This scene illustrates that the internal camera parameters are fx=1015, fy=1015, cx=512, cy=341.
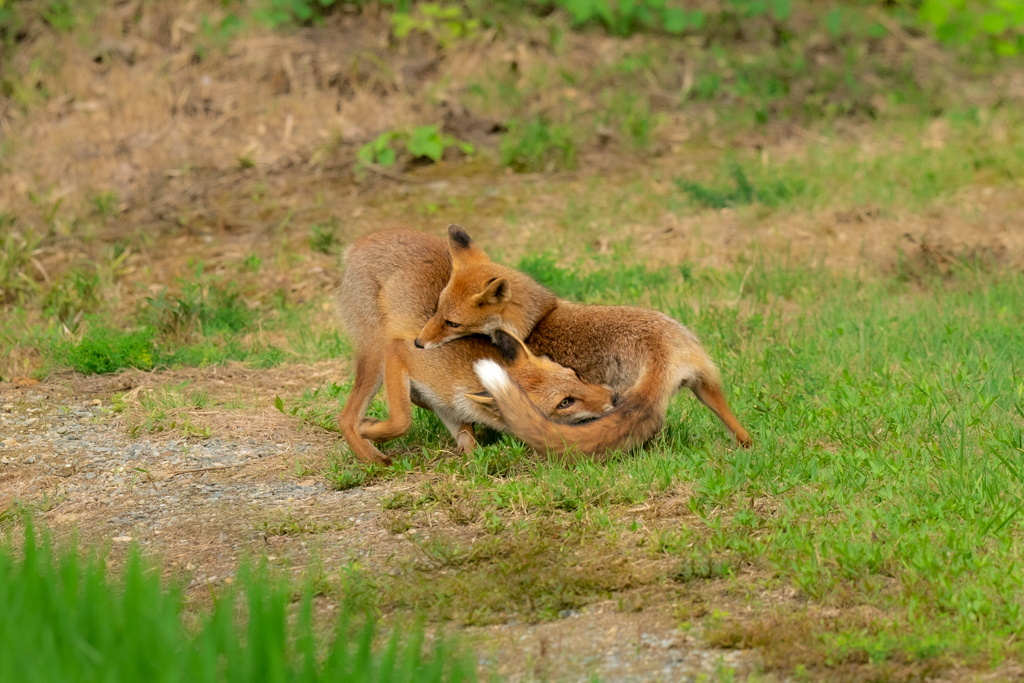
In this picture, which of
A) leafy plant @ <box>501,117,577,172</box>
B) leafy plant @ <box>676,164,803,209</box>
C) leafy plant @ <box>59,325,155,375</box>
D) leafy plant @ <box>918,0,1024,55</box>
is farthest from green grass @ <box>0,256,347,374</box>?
leafy plant @ <box>918,0,1024,55</box>

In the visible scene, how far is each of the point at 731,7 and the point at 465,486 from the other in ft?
38.3

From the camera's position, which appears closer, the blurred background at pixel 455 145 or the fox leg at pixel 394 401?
the fox leg at pixel 394 401

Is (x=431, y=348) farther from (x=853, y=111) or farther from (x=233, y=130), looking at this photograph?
(x=853, y=111)

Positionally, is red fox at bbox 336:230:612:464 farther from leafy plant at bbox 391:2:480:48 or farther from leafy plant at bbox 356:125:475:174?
leafy plant at bbox 391:2:480:48

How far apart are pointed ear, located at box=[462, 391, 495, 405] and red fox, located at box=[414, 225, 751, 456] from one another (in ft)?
0.57

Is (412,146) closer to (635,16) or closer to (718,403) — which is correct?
(635,16)

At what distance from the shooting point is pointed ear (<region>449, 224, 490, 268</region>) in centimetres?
637

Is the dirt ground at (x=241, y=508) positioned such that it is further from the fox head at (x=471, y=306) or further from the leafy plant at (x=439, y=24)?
the leafy plant at (x=439, y=24)

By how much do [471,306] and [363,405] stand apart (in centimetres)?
84

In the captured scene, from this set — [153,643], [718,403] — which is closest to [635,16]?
[718,403]

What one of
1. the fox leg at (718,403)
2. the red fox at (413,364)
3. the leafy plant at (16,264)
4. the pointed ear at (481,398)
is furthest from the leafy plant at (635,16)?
the pointed ear at (481,398)

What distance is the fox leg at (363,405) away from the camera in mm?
5699

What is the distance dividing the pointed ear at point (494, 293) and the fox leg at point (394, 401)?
529 millimetres

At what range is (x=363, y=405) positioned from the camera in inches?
229
